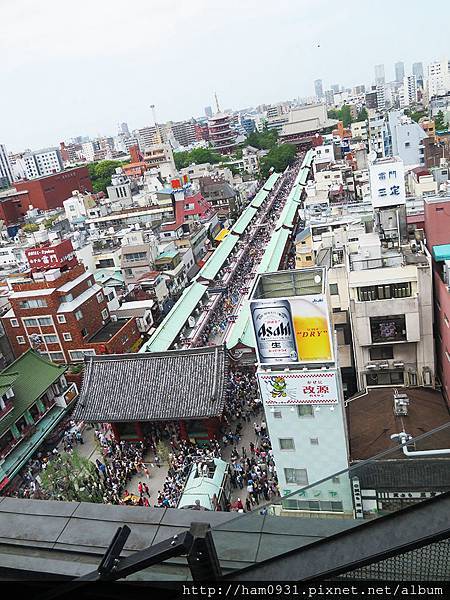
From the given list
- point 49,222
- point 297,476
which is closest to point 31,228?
point 49,222

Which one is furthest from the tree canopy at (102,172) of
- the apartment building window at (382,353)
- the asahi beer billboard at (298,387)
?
the asahi beer billboard at (298,387)

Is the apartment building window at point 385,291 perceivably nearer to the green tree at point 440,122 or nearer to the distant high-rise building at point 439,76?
the green tree at point 440,122

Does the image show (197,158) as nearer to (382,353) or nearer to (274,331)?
(382,353)

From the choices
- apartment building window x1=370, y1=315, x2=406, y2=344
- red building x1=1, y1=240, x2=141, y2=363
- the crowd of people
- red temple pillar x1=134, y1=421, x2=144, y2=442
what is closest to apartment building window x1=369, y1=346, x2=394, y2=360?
apartment building window x1=370, y1=315, x2=406, y2=344

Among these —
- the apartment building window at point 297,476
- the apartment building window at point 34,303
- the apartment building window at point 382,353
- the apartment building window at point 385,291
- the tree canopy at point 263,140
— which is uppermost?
the tree canopy at point 263,140

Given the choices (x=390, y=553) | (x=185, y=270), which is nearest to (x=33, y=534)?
(x=390, y=553)
